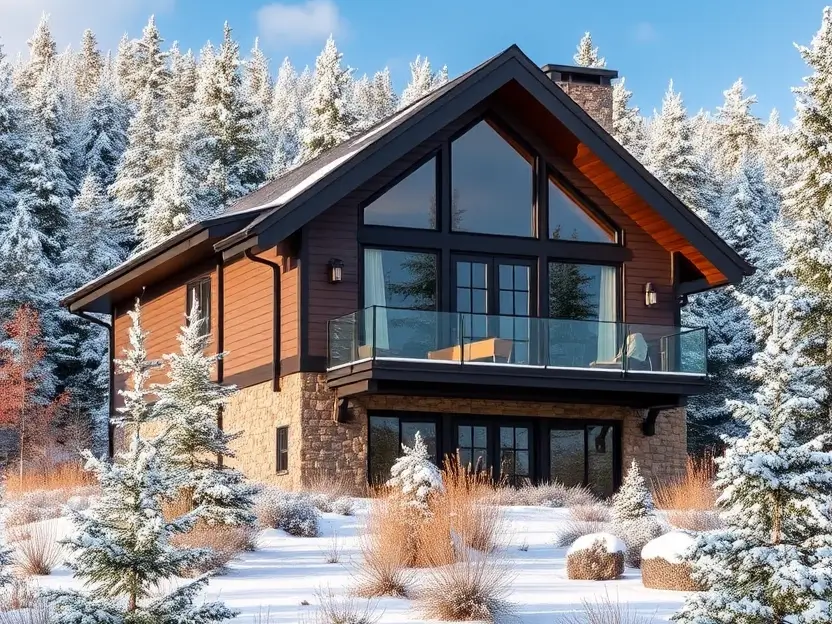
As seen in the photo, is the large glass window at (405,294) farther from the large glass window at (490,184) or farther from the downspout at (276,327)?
the downspout at (276,327)

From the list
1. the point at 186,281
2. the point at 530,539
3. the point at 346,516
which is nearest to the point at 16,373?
the point at 186,281

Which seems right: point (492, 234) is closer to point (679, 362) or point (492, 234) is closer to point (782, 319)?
point (679, 362)

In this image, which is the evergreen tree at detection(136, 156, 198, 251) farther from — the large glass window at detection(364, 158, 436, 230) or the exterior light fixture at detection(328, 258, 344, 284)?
the exterior light fixture at detection(328, 258, 344, 284)

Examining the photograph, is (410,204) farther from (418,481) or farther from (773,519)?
(773,519)

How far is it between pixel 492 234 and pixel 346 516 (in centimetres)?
698

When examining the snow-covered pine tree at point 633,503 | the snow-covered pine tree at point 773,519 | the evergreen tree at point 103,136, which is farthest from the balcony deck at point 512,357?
the evergreen tree at point 103,136

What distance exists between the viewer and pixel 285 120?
3265 inches

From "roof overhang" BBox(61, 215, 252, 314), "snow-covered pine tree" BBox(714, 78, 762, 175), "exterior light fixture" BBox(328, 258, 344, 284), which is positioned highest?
"snow-covered pine tree" BBox(714, 78, 762, 175)

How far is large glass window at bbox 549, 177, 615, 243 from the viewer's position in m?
22.3

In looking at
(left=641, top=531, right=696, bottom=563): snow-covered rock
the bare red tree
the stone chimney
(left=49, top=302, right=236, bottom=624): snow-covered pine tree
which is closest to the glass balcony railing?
the stone chimney

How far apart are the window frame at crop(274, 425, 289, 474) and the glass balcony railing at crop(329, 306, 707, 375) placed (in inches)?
61.2

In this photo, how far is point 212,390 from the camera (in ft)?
45.4

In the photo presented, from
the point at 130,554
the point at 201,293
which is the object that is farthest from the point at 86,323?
the point at 130,554

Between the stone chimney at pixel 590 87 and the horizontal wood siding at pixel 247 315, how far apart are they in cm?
694
